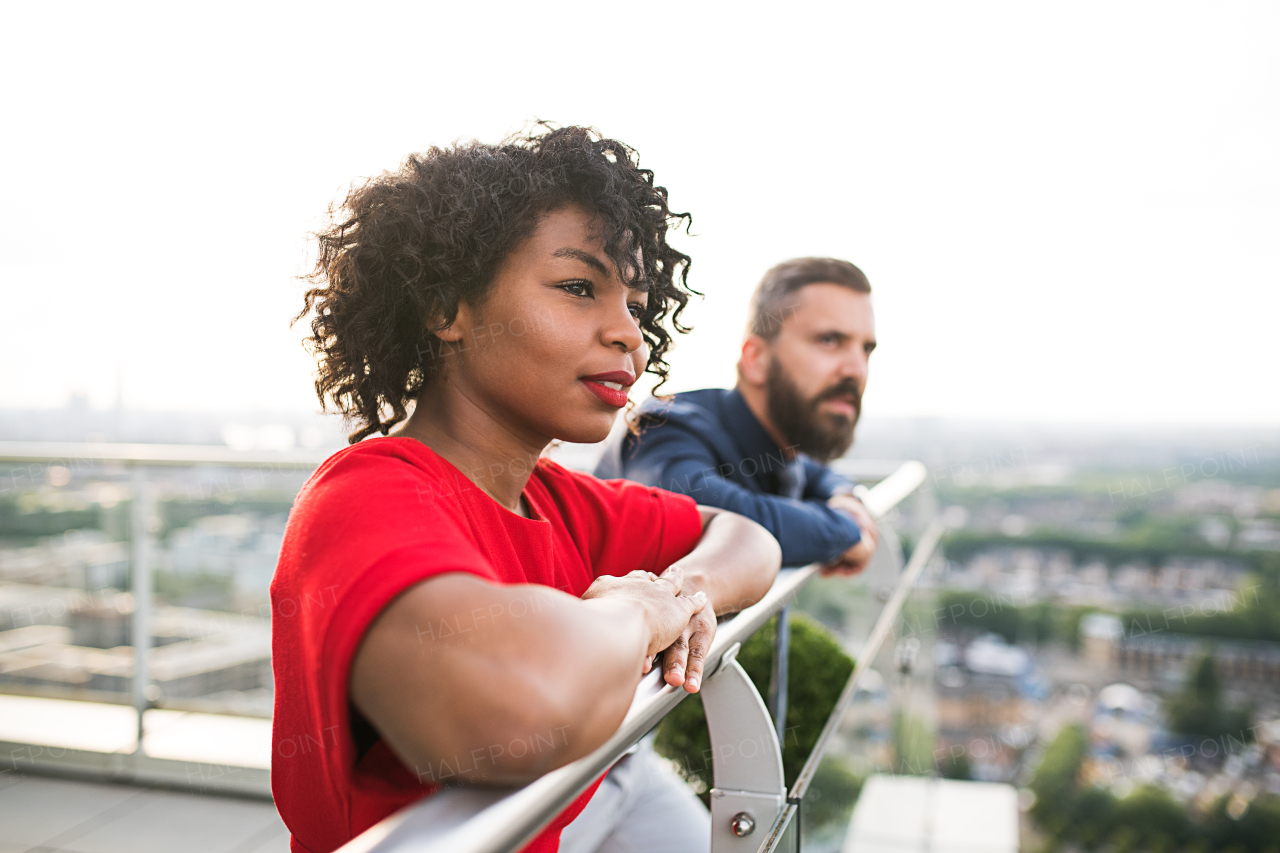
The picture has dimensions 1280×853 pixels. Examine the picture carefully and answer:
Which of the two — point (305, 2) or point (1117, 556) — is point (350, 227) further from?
point (1117, 556)

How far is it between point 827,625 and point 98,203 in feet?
16.7

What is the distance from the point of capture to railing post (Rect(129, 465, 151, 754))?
9.99 ft

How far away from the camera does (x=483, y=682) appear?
1.84ft

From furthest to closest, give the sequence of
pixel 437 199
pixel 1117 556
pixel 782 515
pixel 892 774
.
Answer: pixel 1117 556 < pixel 892 774 < pixel 782 515 < pixel 437 199

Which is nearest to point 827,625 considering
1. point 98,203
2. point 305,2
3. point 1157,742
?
point 305,2

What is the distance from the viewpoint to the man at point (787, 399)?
6.89 ft

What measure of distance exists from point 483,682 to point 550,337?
0.53 metres

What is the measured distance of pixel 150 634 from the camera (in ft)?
10.2

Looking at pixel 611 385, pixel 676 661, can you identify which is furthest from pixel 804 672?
pixel 676 661

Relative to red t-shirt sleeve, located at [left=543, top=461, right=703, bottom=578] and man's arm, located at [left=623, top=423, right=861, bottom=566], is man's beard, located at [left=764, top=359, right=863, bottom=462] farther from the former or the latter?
red t-shirt sleeve, located at [left=543, top=461, right=703, bottom=578]

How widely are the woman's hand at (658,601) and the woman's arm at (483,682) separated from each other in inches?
5.3

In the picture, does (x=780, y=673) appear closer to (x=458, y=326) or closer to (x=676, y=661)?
(x=676, y=661)

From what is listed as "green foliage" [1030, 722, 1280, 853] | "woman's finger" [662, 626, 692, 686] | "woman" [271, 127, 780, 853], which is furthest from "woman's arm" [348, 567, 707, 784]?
"green foliage" [1030, 722, 1280, 853]

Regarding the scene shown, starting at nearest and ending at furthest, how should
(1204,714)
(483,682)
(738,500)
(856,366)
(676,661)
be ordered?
(483,682)
(676,661)
(738,500)
(856,366)
(1204,714)
